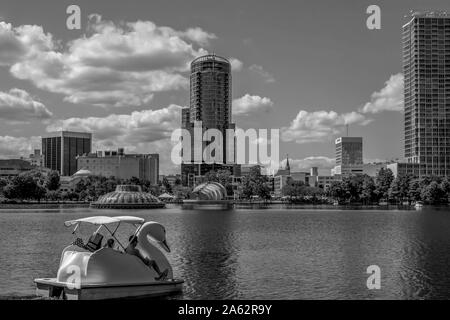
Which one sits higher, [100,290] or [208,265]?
[100,290]

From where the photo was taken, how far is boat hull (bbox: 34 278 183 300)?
33.7m

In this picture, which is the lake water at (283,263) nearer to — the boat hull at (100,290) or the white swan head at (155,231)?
the boat hull at (100,290)

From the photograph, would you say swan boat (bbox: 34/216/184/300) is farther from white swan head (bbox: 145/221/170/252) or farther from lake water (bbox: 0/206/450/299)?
lake water (bbox: 0/206/450/299)

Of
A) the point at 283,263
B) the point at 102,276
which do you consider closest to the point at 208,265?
the point at 283,263

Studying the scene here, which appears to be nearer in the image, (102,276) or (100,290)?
(100,290)

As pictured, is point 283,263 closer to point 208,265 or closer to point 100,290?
point 208,265

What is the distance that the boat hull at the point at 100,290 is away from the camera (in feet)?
111

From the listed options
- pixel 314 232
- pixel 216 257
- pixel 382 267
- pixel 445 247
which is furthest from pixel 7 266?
pixel 314 232

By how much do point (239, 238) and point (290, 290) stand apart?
39208 millimetres

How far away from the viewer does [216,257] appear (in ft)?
187

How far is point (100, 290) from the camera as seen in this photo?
33906 mm

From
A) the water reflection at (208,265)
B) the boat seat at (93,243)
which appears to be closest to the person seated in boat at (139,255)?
the boat seat at (93,243)

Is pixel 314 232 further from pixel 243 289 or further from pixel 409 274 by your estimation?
pixel 243 289

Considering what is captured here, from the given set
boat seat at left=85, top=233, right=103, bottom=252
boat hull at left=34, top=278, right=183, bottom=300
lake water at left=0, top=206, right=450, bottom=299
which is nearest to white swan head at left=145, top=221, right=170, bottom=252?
boat hull at left=34, top=278, right=183, bottom=300
